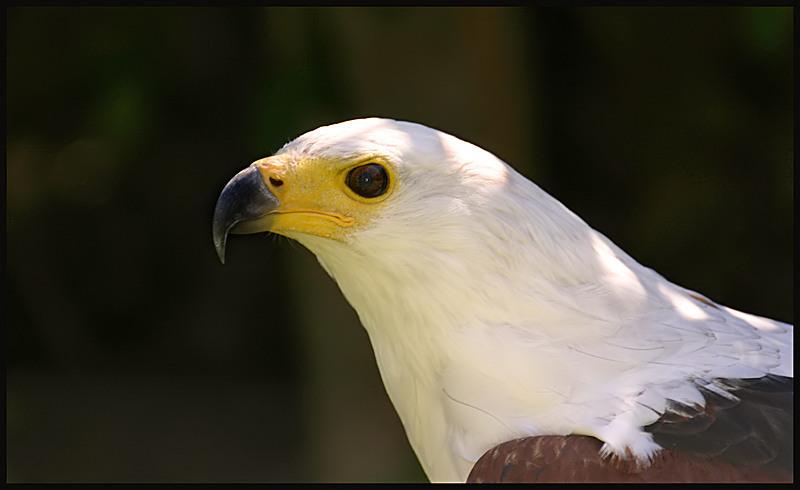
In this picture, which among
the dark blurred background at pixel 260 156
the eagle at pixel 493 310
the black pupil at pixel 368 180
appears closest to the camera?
the eagle at pixel 493 310

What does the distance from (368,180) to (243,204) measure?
0.45 m

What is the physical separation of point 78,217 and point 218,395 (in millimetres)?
2070

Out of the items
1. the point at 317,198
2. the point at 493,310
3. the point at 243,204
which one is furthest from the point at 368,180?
the point at 493,310

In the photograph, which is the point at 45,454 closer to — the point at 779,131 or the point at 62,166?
the point at 62,166

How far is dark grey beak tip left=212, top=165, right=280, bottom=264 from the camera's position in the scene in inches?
120

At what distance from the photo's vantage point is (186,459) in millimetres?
7613

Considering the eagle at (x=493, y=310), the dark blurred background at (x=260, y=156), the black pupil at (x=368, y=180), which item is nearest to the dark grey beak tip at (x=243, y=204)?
the eagle at (x=493, y=310)

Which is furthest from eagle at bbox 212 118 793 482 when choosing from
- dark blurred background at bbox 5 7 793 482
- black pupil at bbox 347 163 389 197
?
dark blurred background at bbox 5 7 793 482

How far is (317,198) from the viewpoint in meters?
3.04

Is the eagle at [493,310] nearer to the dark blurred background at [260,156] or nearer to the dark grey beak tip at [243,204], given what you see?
the dark grey beak tip at [243,204]

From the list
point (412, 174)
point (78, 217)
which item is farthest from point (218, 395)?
point (412, 174)

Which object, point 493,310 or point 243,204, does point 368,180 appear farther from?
point 493,310

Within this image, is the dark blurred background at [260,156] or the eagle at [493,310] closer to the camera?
the eagle at [493,310]

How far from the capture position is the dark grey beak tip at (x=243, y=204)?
306 cm
